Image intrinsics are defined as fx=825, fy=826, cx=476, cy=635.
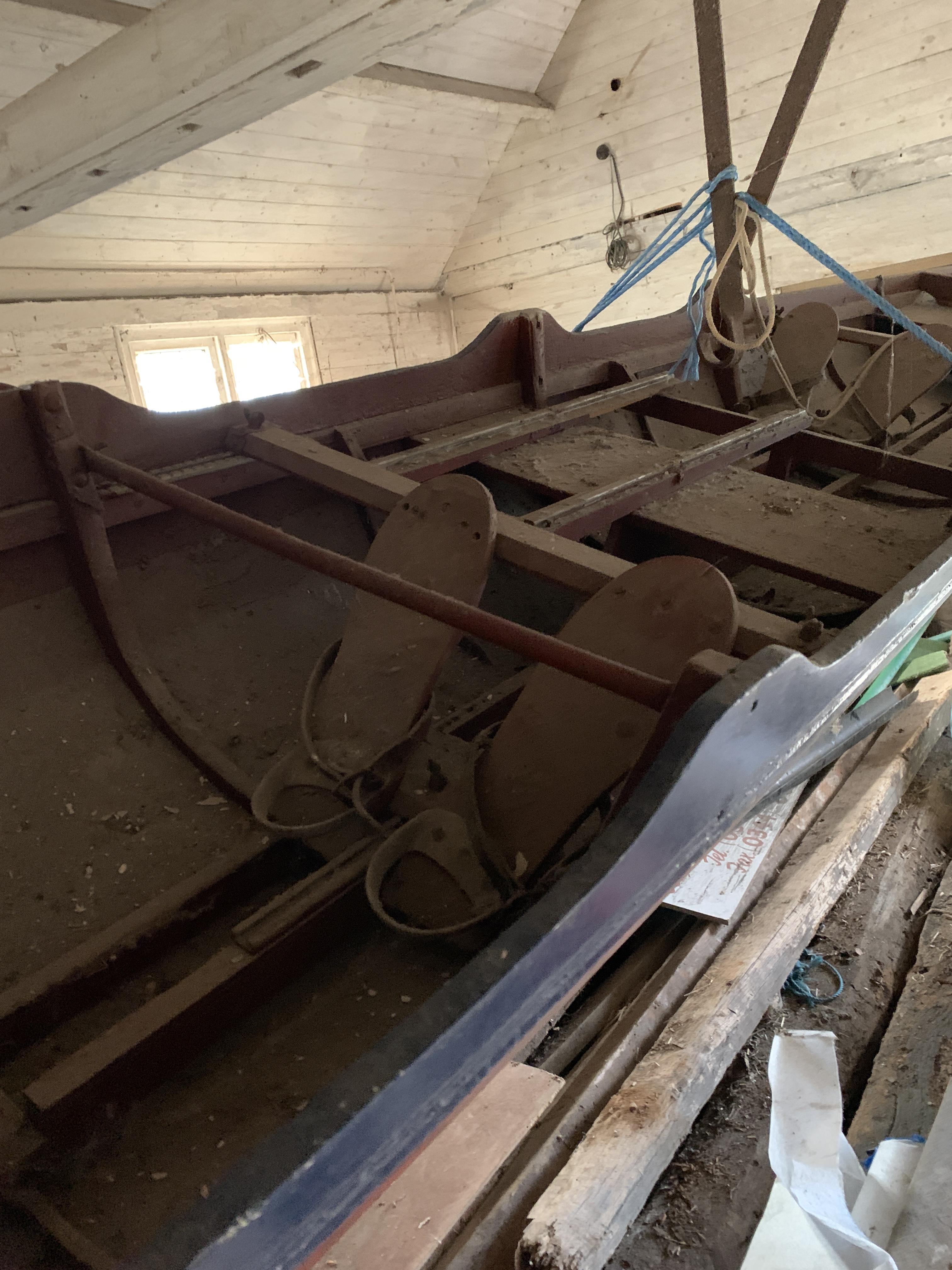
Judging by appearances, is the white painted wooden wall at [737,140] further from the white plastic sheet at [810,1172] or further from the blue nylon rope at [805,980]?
the white plastic sheet at [810,1172]

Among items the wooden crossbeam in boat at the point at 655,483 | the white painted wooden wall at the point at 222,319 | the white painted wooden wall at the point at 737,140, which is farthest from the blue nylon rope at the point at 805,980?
the white painted wooden wall at the point at 737,140

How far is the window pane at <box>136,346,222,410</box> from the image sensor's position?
609 centimetres

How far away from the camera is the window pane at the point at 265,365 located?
6.60 meters

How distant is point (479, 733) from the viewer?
1.71 m

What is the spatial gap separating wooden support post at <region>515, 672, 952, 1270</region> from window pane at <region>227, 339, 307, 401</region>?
224 inches

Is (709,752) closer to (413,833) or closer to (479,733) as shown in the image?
(413,833)

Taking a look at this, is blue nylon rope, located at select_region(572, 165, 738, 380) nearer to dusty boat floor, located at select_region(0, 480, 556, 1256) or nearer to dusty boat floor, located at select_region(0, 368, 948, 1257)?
dusty boat floor, located at select_region(0, 368, 948, 1257)

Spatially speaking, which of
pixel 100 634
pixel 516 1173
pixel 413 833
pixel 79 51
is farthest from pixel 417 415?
pixel 79 51

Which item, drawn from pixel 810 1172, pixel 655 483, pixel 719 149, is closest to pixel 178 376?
pixel 719 149

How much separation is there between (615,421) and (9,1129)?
2467mm

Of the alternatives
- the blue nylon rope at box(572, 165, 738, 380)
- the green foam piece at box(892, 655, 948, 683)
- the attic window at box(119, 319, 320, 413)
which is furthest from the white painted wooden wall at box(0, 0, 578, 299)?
the green foam piece at box(892, 655, 948, 683)

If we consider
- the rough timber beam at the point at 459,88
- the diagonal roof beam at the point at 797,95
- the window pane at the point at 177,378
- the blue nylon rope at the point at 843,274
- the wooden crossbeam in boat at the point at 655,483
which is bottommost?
the wooden crossbeam in boat at the point at 655,483

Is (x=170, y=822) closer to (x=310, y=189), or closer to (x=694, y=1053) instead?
(x=694, y=1053)

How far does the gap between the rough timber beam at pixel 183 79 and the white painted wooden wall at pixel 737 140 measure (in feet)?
14.1
